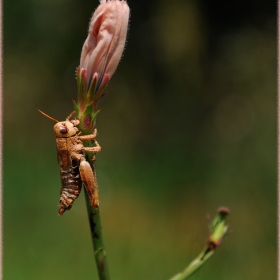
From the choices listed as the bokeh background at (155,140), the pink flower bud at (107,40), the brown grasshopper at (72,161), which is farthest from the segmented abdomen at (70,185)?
the bokeh background at (155,140)

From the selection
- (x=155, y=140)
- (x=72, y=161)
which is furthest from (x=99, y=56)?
(x=155, y=140)

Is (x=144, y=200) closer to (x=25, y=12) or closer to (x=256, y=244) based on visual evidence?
(x=256, y=244)

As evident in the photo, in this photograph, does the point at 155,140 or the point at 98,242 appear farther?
the point at 155,140

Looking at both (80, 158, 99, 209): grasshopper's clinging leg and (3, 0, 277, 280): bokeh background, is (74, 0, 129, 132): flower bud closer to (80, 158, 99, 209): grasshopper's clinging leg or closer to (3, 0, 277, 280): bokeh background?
(80, 158, 99, 209): grasshopper's clinging leg

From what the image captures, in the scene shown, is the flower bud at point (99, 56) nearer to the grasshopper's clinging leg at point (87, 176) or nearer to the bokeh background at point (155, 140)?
the grasshopper's clinging leg at point (87, 176)

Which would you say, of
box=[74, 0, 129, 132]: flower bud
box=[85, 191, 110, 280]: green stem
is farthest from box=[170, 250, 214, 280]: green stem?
box=[74, 0, 129, 132]: flower bud

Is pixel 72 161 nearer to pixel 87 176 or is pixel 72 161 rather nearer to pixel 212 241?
pixel 87 176
